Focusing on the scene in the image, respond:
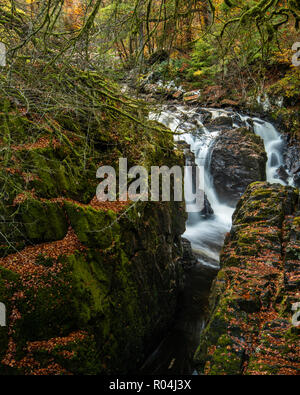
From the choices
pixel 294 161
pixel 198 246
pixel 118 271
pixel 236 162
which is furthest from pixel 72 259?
pixel 294 161

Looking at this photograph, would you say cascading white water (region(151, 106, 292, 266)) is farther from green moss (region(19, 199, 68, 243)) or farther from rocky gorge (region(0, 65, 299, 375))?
green moss (region(19, 199, 68, 243))

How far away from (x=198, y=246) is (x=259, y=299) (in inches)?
220

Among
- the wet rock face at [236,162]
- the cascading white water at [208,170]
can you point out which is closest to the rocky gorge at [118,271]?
the cascading white water at [208,170]

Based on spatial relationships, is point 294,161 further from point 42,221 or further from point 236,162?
point 42,221

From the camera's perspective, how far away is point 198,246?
32.8 ft

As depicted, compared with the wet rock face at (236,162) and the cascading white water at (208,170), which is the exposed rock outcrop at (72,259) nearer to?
the cascading white water at (208,170)

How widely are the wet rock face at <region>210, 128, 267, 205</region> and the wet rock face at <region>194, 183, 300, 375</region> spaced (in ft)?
21.4

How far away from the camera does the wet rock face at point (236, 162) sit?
506 inches

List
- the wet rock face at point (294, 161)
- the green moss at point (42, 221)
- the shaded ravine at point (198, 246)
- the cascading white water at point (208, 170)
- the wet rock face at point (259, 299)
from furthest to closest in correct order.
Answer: the wet rock face at point (294, 161)
the cascading white water at point (208, 170)
the shaded ravine at point (198, 246)
the green moss at point (42, 221)
the wet rock face at point (259, 299)

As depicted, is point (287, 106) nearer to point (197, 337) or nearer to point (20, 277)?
point (197, 337)

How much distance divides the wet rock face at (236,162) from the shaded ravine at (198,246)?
1.30ft

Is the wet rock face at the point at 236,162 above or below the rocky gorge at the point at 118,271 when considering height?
above

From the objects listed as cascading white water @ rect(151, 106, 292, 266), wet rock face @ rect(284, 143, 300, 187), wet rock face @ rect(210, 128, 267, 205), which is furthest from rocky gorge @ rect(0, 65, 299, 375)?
wet rock face @ rect(284, 143, 300, 187)
